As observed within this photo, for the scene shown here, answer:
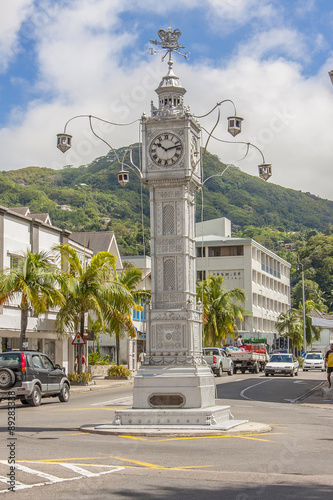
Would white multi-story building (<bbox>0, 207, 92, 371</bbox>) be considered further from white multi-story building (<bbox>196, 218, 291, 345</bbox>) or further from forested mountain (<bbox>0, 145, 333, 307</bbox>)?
white multi-story building (<bbox>196, 218, 291, 345</bbox>)

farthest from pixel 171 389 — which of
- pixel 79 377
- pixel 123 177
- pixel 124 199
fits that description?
pixel 124 199

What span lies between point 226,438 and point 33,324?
80.3 feet

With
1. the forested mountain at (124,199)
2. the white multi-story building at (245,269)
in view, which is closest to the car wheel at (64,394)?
the white multi-story building at (245,269)

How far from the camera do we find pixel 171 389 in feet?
48.8

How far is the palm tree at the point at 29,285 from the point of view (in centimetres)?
2936

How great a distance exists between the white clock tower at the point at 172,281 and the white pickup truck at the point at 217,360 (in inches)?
997

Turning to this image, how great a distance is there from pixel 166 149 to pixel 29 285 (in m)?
15.5

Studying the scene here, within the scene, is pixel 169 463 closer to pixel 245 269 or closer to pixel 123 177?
pixel 123 177

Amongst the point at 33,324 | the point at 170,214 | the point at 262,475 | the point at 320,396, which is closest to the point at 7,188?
the point at 33,324

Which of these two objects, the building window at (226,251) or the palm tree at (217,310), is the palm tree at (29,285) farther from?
the building window at (226,251)

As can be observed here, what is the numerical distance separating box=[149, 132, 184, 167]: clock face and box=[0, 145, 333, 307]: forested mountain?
5756 centimetres

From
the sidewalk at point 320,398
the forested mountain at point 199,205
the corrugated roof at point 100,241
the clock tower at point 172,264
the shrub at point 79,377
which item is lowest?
the sidewalk at point 320,398

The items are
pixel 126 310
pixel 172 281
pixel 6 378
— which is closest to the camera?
pixel 172 281

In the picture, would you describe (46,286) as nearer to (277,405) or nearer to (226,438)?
(277,405)
